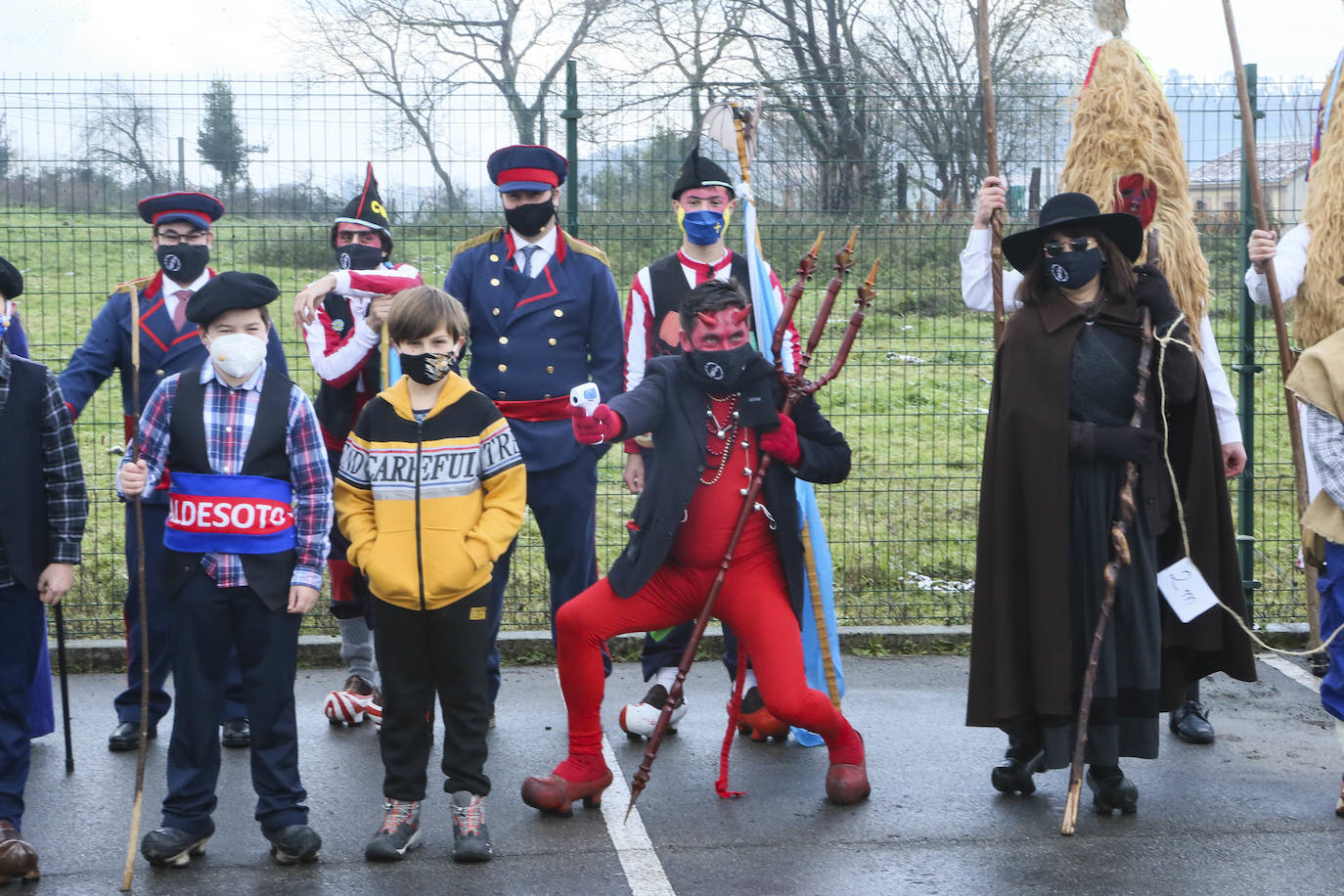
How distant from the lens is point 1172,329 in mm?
4996

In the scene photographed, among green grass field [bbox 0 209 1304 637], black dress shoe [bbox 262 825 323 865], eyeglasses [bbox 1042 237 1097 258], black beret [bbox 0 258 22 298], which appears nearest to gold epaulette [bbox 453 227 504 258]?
green grass field [bbox 0 209 1304 637]

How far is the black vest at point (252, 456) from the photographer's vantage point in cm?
461

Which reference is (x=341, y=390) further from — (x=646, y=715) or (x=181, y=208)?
(x=646, y=715)

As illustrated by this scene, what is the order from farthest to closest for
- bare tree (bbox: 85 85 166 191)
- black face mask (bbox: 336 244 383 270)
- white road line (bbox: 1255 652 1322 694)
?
bare tree (bbox: 85 85 166 191) < white road line (bbox: 1255 652 1322 694) < black face mask (bbox: 336 244 383 270)

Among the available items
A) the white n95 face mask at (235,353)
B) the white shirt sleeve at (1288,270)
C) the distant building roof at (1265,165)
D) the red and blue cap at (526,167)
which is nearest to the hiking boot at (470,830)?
the white n95 face mask at (235,353)

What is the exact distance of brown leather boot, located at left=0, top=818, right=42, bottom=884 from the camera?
443cm

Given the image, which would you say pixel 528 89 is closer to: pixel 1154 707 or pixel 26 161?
pixel 26 161

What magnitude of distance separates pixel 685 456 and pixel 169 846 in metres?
2.08

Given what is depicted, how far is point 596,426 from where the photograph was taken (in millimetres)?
4695

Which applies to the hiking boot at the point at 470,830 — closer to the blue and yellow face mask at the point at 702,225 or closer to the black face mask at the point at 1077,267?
the blue and yellow face mask at the point at 702,225

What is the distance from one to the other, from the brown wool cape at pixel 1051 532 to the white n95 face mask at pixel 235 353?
2599mm

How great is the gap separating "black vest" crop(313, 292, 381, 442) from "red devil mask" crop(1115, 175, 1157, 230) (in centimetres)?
310

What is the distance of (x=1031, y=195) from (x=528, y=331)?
117 inches

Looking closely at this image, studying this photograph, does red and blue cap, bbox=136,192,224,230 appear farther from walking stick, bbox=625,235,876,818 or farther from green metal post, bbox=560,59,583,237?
walking stick, bbox=625,235,876,818
